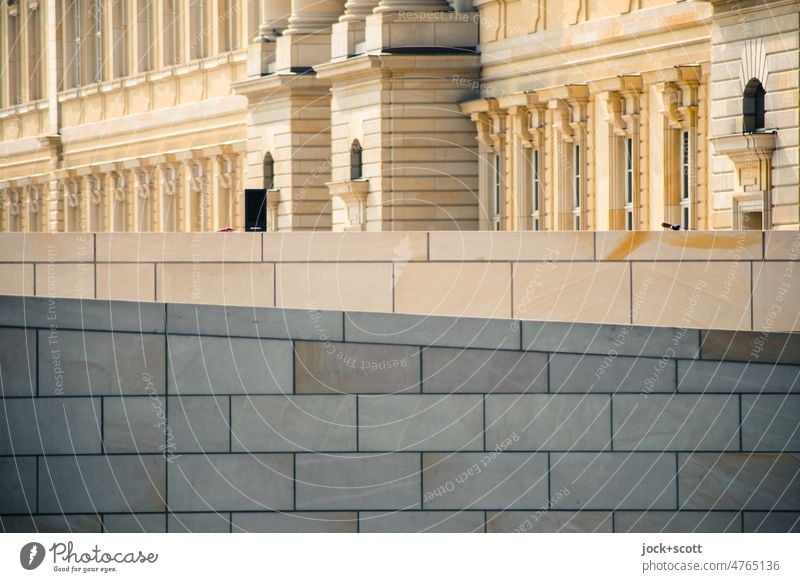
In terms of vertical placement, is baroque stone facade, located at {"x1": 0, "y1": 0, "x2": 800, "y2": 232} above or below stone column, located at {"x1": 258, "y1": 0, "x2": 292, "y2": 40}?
below

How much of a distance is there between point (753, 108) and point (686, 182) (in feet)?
12.7

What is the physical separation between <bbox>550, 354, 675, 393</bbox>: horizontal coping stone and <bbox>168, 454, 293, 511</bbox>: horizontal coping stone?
2014 millimetres

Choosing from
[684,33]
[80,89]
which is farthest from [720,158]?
[80,89]

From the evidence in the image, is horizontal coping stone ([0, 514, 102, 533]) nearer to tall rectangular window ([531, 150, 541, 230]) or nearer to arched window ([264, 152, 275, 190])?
tall rectangular window ([531, 150, 541, 230])

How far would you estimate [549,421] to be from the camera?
52.0 ft

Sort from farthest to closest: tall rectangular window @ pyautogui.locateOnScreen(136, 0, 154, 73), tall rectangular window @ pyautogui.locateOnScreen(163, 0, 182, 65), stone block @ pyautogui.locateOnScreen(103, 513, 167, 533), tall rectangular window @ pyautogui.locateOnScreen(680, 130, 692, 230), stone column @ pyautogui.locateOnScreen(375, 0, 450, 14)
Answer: tall rectangular window @ pyautogui.locateOnScreen(136, 0, 154, 73) → tall rectangular window @ pyautogui.locateOnScreen(163, 0, 182, 65) → stone column @ pyautogui.locateOnScreen(375, 0, 450, 14) → tall rectangular window @ pyautogui.locateOnScreen(680, 130, 692, 230) → stone block @ pyautogui.locateOnScreen(103, 513, 167, 533)

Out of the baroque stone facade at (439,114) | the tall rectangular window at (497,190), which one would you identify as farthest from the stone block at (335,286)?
the tall rectangular window at (497,190)

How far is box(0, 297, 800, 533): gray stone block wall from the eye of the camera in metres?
15.8

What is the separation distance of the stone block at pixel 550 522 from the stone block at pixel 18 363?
3.34m

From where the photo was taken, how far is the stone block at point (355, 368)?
1583 cm

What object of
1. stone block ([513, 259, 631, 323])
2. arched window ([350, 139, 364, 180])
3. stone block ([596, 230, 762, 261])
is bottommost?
stone block ([513, 259, 631, 323])

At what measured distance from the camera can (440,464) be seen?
15969mm

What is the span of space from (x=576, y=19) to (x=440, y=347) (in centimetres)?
2316

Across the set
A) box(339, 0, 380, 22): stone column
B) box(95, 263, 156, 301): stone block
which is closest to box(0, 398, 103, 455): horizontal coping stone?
box(95, 263, 156, 301): stone block
